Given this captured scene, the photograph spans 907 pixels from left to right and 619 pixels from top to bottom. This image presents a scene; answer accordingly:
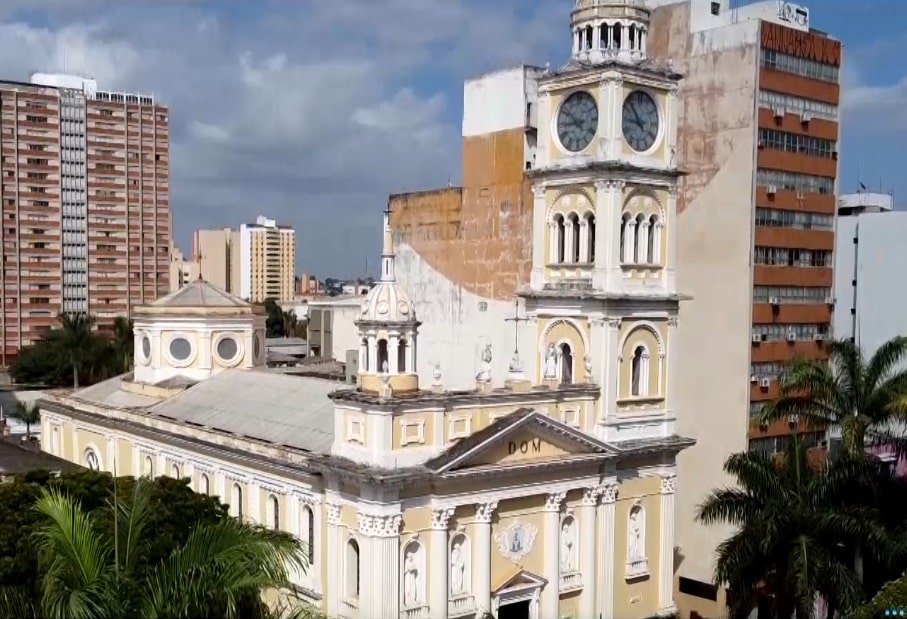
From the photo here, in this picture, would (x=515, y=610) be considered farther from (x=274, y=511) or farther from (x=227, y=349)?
(x=227, y=349)

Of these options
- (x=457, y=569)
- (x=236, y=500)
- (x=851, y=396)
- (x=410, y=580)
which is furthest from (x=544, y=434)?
(x=236, y=500)

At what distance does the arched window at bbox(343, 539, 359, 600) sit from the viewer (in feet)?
88.5

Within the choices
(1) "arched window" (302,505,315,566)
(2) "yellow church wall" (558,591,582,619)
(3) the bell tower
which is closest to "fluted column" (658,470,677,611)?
(2) "yellow church wall" (558,591,582,619)

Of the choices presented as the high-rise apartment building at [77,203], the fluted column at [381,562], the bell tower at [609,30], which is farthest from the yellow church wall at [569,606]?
the high-rise apartment building at [77,203]

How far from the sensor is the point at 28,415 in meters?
63.6

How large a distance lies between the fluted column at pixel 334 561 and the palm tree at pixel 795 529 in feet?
32.3

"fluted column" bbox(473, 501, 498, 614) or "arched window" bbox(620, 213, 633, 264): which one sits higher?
"arched window" bbox(620, 213, 633, 264)

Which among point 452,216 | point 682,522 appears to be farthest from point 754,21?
point 682,522

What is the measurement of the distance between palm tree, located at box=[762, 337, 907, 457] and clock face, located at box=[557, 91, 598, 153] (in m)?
8.98

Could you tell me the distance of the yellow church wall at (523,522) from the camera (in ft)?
92.1

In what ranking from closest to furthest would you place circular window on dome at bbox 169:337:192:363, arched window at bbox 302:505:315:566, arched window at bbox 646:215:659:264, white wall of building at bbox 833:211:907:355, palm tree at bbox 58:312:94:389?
arched window at bbox 302:505:315:566
arched window at bbox 646:215:659:264
circular window on dome at bbox 169:337:192:363
white wall of building at bbox 833:211:907:355
palm tree at bbox 58:312:94:389

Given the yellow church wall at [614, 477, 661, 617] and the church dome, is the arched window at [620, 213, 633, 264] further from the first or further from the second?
the church dome

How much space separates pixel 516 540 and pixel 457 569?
1999 millimetres

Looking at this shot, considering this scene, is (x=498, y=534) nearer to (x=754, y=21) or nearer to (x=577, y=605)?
(x=577, y=605)
